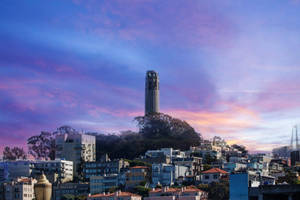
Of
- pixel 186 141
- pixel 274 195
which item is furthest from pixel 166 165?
pixel 274 195

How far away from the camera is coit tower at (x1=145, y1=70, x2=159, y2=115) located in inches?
5399

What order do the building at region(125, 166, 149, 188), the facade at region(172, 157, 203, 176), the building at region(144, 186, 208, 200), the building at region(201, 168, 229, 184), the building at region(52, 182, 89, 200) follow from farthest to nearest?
the facade at region(172, 157, 203, 176) → the building at region(52, 182, 89, 200) → the building at region(125, 166, 149, 188) → the building at region(201, 168, 229, 184) → the building at region(144, 186, 208, 200)

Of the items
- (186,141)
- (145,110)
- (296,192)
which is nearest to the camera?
(296,192)

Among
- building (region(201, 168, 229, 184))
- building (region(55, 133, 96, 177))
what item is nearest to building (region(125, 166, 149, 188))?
building (region(201, 168, 229, 184))

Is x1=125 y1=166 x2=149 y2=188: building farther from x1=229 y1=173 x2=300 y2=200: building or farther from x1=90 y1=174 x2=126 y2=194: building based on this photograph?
x1=229 y1=173 x2=300 y2=200: building

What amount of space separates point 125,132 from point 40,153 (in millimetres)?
17263

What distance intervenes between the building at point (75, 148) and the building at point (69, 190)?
1541 cm

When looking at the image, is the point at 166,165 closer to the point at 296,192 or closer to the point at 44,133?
the point at 44,133

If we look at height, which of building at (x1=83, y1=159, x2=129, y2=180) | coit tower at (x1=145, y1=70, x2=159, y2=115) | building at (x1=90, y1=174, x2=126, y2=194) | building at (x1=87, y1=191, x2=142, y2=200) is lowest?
building at (x1=87, y1=191, x2=142, y2=200)

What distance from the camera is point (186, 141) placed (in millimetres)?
122312

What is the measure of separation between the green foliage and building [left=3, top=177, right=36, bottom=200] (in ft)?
93.8

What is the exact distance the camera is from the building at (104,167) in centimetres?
10001

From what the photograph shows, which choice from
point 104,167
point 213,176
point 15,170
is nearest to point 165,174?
point 213,176

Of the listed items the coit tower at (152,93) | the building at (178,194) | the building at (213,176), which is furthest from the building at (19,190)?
the coit tower at (152,93)
